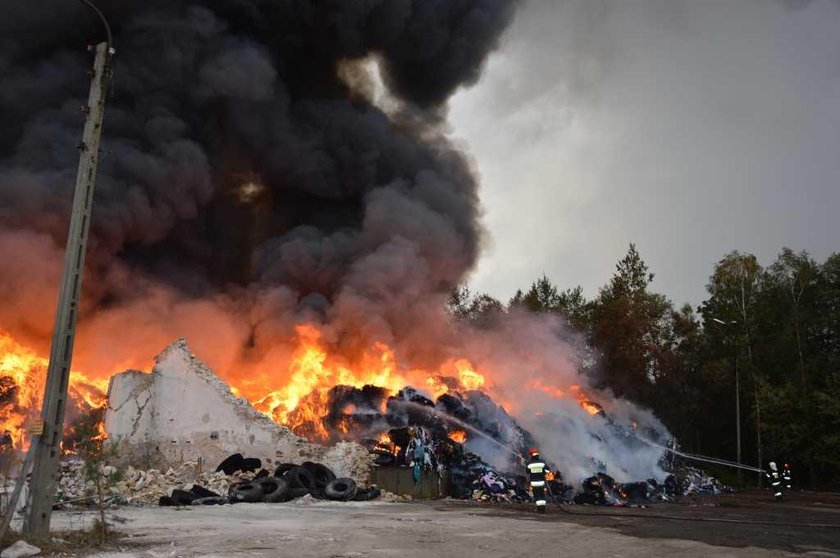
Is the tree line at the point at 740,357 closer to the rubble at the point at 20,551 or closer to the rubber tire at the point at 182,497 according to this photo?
the rubber tire at the point at 182,497

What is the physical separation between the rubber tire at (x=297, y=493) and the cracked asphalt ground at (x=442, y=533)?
5.18 feet

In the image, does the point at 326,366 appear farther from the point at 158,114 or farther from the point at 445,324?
the point at 158,114

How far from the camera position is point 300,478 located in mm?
17531

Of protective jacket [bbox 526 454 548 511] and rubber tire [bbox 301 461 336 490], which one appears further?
rubber tire [bbox 301 461 336 490]

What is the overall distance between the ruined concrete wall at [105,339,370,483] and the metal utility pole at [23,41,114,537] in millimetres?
11755

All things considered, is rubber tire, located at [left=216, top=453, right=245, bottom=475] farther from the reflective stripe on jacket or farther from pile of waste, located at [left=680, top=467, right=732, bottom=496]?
pile of waste, located at [left=680, top=467, right=732, bottom=496]

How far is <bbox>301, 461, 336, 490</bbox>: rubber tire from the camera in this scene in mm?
18203

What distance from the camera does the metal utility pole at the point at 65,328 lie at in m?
7.52

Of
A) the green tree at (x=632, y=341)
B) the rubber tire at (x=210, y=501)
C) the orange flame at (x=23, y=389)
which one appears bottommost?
the rubber tire at (x=210, y=501)

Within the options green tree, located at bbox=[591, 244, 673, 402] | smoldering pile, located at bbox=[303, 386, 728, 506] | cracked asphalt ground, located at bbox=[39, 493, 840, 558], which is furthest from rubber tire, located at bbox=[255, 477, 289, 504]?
green tree, located at bbox=[591, 244, 673, 402]

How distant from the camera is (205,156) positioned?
29844 millimetres

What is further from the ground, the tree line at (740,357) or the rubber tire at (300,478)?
the tree line at (740,357)

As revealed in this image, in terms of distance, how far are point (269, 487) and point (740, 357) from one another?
2959 centimetres

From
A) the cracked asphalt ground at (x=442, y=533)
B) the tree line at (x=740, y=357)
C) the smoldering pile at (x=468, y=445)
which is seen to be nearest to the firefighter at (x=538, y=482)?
the cracked asphalt ground at (x=442, y=533)
